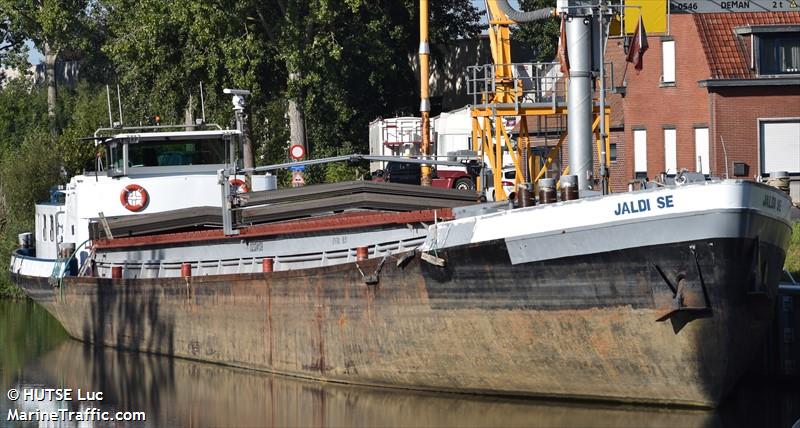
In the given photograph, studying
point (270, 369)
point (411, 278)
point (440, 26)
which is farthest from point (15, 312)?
point (440, 26)

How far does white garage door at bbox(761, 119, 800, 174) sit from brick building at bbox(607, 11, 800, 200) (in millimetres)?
27

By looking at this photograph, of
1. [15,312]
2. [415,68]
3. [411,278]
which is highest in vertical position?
[415,68]

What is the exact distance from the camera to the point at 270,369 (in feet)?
74.5

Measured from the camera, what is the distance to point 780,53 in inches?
1487

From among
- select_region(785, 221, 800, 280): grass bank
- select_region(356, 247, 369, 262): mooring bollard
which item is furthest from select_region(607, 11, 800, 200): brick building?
select_region(356, 247, 369, 262): mooring bollard

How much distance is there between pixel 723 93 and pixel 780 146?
216cm

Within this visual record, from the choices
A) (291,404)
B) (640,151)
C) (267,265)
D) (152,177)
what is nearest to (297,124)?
(640,151)

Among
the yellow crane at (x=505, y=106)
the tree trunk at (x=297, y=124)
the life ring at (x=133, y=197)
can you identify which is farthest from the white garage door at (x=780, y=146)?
the life ring at (x=133, y=197)

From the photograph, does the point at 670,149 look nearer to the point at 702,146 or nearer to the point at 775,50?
the point at 702,146

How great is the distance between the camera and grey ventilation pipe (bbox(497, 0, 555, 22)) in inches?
913

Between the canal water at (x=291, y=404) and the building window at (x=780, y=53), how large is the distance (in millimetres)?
18536

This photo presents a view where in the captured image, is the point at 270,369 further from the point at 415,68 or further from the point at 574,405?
the point at 415,68

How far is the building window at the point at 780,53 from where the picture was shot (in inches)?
1483

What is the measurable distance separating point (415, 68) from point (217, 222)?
140 ft
